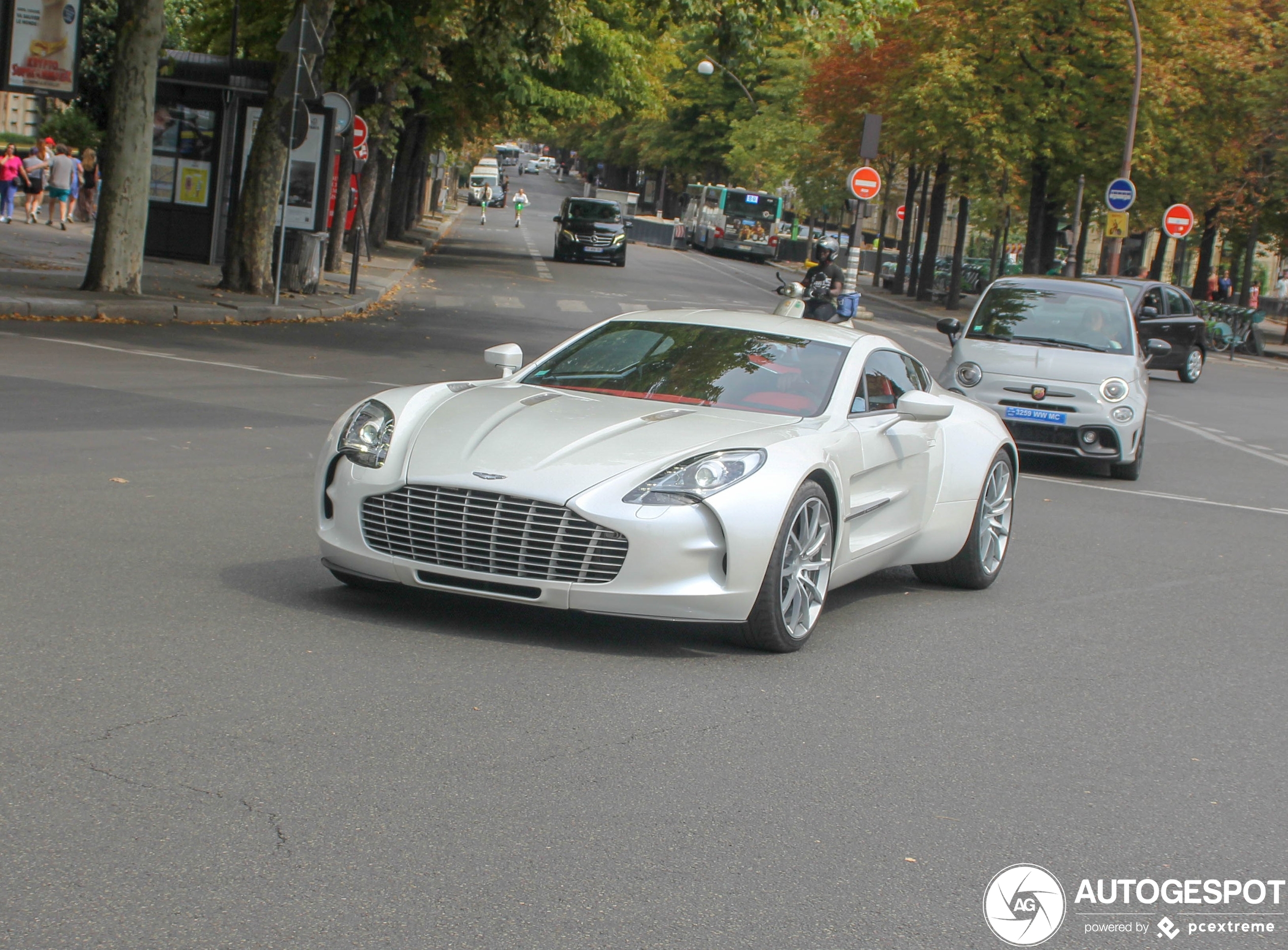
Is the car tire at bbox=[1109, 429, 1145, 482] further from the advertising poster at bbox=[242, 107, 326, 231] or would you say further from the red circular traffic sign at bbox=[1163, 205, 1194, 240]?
the red circular traffic sign at bbox=[1163, 205, 1194, 240]

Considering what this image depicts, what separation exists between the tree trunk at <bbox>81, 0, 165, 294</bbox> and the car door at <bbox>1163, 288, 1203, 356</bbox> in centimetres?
1584

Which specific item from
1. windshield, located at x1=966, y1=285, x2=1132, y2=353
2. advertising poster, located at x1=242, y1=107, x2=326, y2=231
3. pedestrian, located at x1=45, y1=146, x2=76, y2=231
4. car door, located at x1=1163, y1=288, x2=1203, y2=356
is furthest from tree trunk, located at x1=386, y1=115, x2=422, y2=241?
windshield, located at x1=966, y1=285, x2=1132, y2=353

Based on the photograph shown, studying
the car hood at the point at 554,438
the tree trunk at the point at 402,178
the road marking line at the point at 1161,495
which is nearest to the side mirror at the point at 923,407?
the car hood at the point at 554,438

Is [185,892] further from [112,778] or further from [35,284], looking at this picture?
[35,284]

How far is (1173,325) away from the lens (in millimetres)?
25781

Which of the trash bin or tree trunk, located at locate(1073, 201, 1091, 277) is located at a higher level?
tree trunk, located at locate(1073, 201, 1091, 277)

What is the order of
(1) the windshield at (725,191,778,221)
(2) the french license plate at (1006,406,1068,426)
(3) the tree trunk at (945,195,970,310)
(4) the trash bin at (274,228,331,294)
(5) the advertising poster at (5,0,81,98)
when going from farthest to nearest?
(1) the windshield at (725,191,778,221)
(3) the tree trunk at (945,195,970,310)
(4) the trash bin at (274,228,331,294)
(5) the advertising poster at (5,0,81,98)
(2) the french license plate at (1006,406,1068,426)

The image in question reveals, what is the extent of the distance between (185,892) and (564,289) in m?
30.7

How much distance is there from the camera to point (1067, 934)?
3.69m

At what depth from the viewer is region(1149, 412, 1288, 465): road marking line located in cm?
1647

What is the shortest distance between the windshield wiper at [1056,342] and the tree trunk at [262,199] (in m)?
10.5

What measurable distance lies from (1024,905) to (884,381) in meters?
3.88

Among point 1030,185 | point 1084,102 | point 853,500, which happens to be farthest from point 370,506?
point 1030,185

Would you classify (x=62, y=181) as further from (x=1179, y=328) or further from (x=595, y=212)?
(x=1179, y=328)
